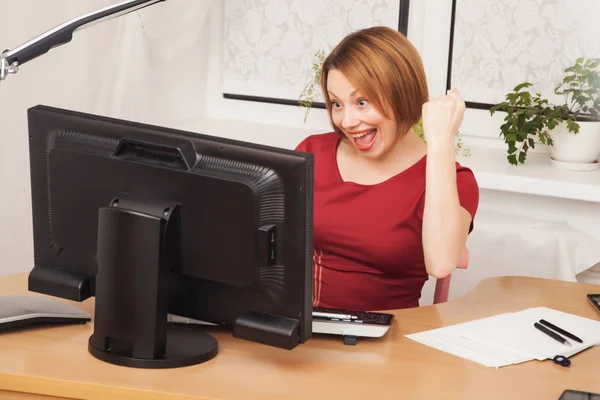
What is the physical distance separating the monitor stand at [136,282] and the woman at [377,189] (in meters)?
0.66

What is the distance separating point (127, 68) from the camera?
2.88 m

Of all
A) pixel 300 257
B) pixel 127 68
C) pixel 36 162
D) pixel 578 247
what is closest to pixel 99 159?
pixel 36 162

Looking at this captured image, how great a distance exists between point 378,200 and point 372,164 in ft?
0.37

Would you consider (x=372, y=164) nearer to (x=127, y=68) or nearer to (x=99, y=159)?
(x=99, y=159)

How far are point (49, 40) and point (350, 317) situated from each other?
73 centimetres

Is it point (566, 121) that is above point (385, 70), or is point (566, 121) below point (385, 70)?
below

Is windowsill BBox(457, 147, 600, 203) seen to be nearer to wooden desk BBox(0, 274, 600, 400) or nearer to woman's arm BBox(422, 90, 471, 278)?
woman's arm BBox(422, 90, 471, 278)

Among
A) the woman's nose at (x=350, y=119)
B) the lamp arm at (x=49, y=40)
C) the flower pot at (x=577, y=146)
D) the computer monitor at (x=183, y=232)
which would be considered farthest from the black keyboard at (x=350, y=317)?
the flower pot at (x=577, y=146)

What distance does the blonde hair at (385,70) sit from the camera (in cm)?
205

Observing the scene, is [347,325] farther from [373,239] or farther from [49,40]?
[49,40]

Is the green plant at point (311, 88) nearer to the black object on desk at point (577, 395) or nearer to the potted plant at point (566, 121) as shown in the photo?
the potted plant at point (566, 121)

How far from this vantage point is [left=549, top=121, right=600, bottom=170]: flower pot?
2.74 meters

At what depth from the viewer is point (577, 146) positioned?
277cm

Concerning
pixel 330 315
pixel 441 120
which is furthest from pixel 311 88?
pixel 330 315
